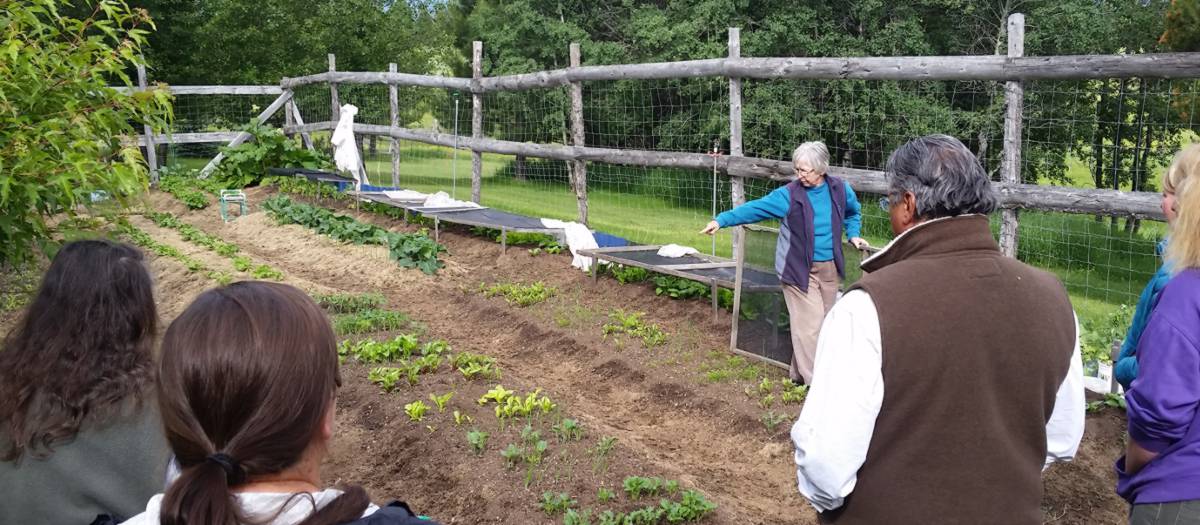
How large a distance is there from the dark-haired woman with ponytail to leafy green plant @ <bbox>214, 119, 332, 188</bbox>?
17.3 m

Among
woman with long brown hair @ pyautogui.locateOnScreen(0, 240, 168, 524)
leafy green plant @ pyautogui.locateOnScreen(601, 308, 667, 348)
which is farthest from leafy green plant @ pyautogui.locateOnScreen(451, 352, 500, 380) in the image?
woman with long brown hair @ pyautogui.locateOnScreen(0, 240, 168, 524)

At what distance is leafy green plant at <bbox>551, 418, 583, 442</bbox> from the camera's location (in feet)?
18.7

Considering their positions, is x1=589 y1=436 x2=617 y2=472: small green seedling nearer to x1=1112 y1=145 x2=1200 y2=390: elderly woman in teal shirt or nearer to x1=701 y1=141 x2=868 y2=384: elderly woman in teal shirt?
x1=701 y1=141 x2=868 y2=384: elderly woman in teal shirt

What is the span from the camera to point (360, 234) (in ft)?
41.0

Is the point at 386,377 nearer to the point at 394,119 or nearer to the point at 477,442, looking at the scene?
the point at 477,442

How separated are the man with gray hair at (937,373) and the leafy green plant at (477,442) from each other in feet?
10.7

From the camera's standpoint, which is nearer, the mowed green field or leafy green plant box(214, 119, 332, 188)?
the mowed green field

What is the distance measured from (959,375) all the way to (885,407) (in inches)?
8.0

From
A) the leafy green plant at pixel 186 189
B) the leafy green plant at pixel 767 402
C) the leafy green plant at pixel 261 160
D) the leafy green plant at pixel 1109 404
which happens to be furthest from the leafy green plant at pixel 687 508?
the leafy green plant at pixel 261 160

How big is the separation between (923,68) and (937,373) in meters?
5.96

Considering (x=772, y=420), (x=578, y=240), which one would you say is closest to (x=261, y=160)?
(x=578, y=240)

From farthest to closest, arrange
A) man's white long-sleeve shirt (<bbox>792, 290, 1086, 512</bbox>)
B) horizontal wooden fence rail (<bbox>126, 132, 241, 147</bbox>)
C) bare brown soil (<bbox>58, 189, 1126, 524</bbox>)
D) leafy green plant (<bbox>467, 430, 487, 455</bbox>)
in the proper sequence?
horizontal wooden fence rail (<bbox>126, 132, 241, 147</bbox>) < leafy green plant (<bbox>467, 430, 487, 455</bbox>) < bare brown soil (<bbox>58, 189, 1126, 524</bbox>) < man's white long-sleeve shirt (<bbox>792, 290, 1086, 512</bbox>)

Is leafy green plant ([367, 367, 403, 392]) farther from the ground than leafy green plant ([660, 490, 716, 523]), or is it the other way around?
leafy green plant ([367, 367, 403, 392])

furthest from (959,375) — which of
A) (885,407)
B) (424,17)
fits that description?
(424,17)
